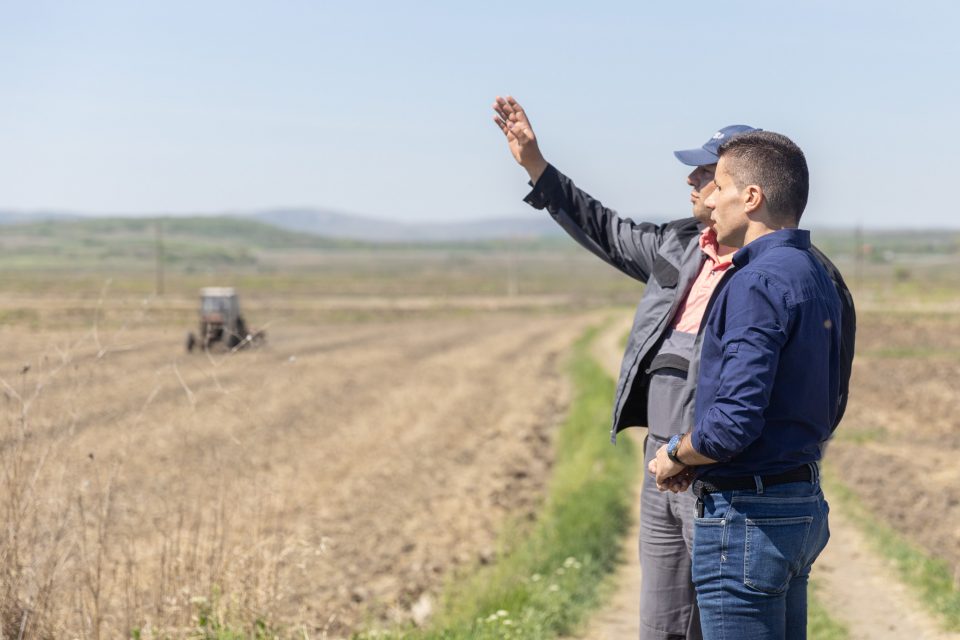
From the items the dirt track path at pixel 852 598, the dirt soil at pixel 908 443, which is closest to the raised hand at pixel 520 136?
the dirt track path at pixel 852 598

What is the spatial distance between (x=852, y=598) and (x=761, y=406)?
5.14 m

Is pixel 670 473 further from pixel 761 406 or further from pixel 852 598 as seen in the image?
pixel 852 598

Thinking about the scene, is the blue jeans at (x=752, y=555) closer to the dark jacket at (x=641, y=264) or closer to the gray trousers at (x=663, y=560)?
the dark jacket at (x=641, y=264)

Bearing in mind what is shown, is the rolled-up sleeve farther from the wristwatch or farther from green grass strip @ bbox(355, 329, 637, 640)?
green grass strip @ bbox(355, 329, 637, 640)

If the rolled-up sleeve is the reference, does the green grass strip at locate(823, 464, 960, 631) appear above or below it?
below

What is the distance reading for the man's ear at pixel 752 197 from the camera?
9.98 feet

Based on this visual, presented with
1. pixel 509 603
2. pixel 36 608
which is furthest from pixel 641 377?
pixel 509 603

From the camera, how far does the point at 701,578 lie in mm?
3020

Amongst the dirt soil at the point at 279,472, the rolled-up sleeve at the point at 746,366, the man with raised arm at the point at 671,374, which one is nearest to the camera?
the rolled-up sleeve at the point at 746,366

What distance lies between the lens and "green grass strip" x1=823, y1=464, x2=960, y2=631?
6727 millimetres

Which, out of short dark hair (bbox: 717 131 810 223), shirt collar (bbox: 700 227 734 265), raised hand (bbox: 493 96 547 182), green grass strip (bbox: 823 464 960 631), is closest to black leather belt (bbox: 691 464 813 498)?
short dark hair (bbox: 717 131 810 223)

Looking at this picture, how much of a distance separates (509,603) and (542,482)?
6.77 m

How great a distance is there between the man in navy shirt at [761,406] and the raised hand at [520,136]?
1.05 m

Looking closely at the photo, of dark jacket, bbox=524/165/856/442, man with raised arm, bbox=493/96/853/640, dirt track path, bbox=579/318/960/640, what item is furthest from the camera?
dirt track path, bbox=579/318/960/640
